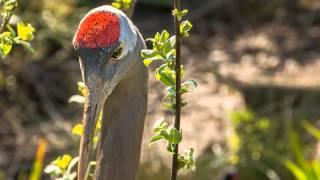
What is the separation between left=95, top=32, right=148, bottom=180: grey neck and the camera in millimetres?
2016

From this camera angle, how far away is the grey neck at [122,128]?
2016mm

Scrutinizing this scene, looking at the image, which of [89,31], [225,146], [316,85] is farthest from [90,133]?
[316,85]

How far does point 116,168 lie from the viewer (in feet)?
6.71

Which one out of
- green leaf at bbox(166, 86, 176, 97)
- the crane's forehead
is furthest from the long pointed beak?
green leaf at bbox(166, 86, 176, 97)

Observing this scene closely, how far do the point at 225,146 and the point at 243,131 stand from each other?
0.45 meters

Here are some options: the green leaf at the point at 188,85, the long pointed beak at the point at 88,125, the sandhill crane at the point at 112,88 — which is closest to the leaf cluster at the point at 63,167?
the sandhill crane at the point at 112,88

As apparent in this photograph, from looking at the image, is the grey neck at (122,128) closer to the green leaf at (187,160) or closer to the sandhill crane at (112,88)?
the sandhill crane at (112,88)

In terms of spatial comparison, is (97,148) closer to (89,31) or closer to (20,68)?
(89,31)

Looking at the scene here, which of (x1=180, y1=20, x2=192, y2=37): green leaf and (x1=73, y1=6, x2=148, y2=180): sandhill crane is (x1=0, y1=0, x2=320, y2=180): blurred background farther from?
(x1=180, y1=20, x2=192, y2=37): green leaf

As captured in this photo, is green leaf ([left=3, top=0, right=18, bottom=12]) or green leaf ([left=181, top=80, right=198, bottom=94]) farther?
green leaf ([left=3, top=0, right=18, bottom=12])

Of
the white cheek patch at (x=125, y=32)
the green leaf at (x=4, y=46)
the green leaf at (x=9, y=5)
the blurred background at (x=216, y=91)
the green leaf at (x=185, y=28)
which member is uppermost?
the blurred background at (x=216, y=91)

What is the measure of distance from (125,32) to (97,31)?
90mm

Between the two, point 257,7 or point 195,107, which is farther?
point 257,7

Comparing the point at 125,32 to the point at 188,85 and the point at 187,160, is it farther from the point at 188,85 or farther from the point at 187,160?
the point at 187,160
